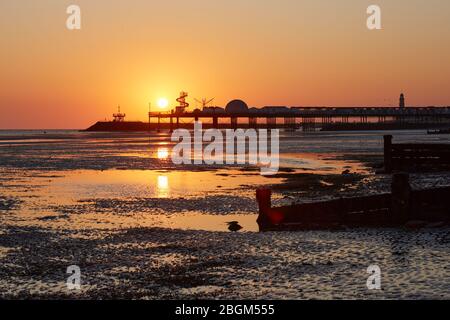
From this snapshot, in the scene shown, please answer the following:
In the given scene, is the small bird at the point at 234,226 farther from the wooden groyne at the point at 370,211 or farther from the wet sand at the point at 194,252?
the wooden groyne at the point at 370,211

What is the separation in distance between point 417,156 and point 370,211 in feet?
52.7

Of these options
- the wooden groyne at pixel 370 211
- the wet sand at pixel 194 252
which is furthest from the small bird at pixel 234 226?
the wooden groyne at pixel 370 211

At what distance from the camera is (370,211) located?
1828 centimetres

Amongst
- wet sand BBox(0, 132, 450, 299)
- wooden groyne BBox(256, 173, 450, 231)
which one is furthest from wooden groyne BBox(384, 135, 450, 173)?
wooden groyne BBox(256, 173, 450, 231)

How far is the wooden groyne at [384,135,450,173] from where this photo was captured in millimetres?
32406

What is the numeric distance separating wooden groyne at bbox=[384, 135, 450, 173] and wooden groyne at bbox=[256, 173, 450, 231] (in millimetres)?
15281

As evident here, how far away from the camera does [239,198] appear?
84.4ft

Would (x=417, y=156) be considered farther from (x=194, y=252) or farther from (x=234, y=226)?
→ (x=194, y=252)

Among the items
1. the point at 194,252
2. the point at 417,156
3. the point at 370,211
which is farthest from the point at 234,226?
the point at 417,156

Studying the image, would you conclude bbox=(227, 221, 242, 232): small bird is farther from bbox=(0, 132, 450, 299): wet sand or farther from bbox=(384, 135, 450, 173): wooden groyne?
bbox=(384, 135, 450, 173): wooden groyne

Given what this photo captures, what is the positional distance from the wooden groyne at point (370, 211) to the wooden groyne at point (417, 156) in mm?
15281
